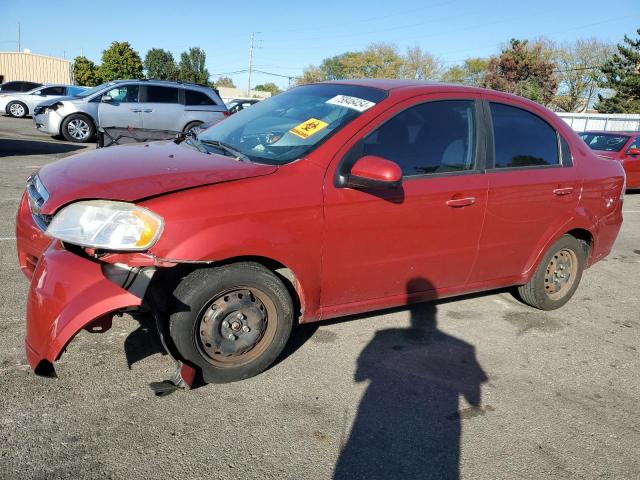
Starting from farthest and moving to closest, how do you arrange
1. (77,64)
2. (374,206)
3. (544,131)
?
(77,64)
(544,131)
(374,206)

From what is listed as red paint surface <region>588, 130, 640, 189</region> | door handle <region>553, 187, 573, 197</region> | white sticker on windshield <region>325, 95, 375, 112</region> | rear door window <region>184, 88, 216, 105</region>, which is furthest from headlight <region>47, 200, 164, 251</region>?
rear door window <region>184, 88, 216, 105</region>

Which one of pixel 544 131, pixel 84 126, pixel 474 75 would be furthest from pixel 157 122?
pixel 474 75

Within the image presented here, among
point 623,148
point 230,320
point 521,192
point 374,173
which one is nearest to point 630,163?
point 623,148

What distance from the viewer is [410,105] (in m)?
3.56

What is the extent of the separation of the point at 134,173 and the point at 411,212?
1.67 m

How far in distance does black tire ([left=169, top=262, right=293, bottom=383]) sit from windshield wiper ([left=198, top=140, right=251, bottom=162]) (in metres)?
0.71

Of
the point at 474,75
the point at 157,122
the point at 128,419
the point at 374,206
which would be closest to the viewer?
the point at 128,419

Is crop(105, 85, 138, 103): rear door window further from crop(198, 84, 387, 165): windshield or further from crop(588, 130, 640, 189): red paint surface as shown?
crop(588, 130, 640, 189): red paint surface

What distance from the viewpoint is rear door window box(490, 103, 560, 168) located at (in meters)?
3.95

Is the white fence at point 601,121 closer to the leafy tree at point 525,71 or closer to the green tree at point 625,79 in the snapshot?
the green tree at point 625,79

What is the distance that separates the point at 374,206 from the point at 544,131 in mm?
1869

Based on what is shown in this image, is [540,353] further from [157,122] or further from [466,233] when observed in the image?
[157,122]

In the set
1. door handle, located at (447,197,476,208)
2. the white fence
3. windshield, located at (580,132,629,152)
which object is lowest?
door handle, located at (447,197,476,208)

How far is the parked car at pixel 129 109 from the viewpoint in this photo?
14344 millimetres
